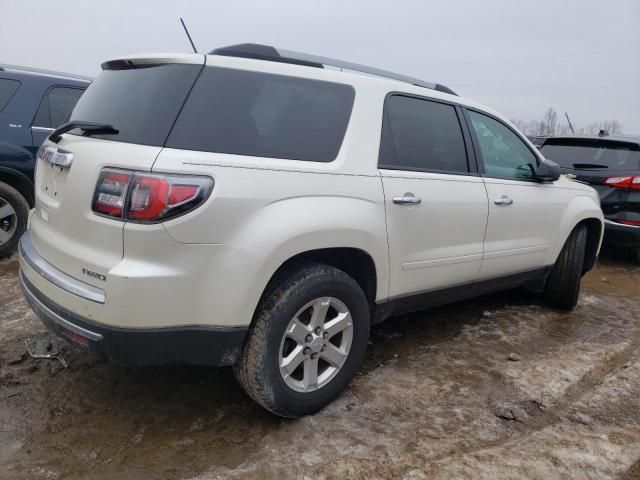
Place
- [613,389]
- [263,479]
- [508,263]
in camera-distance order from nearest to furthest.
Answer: [263,479], [613,389], [508,263]

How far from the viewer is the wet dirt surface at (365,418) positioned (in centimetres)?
233

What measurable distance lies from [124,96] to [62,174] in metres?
0.47

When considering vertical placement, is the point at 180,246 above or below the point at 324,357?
above

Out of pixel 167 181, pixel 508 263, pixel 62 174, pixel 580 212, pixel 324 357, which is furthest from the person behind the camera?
pixel 580 212

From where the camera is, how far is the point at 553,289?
4605 mm

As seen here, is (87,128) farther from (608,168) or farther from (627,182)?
(608,168)

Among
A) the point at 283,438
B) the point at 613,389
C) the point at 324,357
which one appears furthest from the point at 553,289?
the point at 283,438

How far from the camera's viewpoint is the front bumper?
2.17 metres

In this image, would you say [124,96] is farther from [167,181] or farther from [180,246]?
[180,246]

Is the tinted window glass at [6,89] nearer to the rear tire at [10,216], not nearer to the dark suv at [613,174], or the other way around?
the rear tire at [10,216]

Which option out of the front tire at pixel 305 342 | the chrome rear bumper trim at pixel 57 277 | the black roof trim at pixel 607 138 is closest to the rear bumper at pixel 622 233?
the black roof trim at pixel 607 138

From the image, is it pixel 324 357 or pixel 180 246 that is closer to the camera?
pixel 180 246

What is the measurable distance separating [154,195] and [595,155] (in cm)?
610

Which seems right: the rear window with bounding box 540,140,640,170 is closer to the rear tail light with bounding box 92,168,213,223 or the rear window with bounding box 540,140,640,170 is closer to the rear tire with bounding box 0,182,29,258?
the rear tail light with bounding box 92,168,213,223
